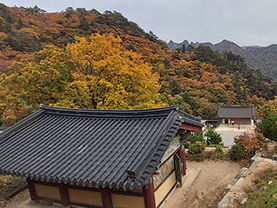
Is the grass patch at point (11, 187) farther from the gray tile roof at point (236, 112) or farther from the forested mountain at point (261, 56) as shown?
the forested mountain at point (261, 56)

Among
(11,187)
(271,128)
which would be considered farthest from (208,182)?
(11,187)

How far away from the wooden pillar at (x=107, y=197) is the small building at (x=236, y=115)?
39401 mm

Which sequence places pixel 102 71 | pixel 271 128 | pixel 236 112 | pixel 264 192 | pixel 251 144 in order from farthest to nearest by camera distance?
pixel 236 112 → pixel 102 71 → pixel 271 128 → pixel 251 144 → pixel 264 192

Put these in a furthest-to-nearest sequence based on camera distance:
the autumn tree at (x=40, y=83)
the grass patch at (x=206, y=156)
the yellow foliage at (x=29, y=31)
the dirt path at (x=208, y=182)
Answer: the yellow foliage at (x=29, y=31), the autumn tree at (x=40, y=83), the grass patch at (x=206, y=156), the dirt path at (x=208, y=182)

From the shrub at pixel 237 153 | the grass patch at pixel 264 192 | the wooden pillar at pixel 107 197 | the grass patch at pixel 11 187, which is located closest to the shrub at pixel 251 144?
the shrub at pixel 237 153

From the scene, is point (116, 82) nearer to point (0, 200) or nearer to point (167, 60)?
point (0, 200)

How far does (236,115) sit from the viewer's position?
40.6 meters

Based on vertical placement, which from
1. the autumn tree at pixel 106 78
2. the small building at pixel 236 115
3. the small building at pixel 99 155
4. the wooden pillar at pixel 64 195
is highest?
the autumn tree at pixel 106 78

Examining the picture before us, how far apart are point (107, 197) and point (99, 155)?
1616 mm

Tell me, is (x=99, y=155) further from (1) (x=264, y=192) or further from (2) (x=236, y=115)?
(2) (x=236, y=115)

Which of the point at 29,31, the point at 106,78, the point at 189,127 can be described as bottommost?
the point at 189,127

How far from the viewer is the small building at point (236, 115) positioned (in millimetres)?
39938

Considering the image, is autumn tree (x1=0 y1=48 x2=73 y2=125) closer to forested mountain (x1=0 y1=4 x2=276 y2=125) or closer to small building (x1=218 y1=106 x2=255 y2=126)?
forested mountain (x1=0 y1=4 x2=276 y2=125)

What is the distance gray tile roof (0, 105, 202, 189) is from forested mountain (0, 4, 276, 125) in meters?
5.91
